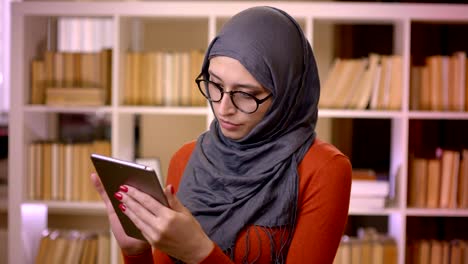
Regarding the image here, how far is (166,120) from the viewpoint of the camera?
3553 millimetres

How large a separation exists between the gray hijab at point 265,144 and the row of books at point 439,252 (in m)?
1.80

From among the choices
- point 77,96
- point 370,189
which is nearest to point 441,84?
point 370,189

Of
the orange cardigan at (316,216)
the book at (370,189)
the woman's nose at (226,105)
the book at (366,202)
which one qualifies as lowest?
the book at (366,202)

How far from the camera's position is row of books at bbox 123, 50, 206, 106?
119 inches

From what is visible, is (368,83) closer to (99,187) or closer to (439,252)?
(439,252)

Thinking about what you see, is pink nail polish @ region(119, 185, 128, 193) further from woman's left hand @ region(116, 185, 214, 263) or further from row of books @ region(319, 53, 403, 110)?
row of books @ region(319, 53, 403, 110)

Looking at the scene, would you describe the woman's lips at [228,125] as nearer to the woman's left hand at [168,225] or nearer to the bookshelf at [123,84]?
the woman's left hand at [168,225]

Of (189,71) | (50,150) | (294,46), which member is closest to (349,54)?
(189,71)

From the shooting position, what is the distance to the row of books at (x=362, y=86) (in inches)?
117

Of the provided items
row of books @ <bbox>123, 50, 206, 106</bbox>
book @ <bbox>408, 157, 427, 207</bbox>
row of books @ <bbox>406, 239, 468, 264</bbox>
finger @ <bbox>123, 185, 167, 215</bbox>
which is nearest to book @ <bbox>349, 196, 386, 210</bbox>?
book @ <bbox>408, 157, 427, 207</bbox>

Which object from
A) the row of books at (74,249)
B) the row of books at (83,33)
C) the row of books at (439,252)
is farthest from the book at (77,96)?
the row of books at (439,252)

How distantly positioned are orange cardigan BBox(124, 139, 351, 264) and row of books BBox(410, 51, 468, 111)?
175 centimetres

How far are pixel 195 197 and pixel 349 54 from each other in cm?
228

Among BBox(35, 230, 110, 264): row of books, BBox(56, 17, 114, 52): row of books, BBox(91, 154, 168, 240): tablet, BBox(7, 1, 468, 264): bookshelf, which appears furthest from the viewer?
BBox(56, 17, 114, 52): row of books
